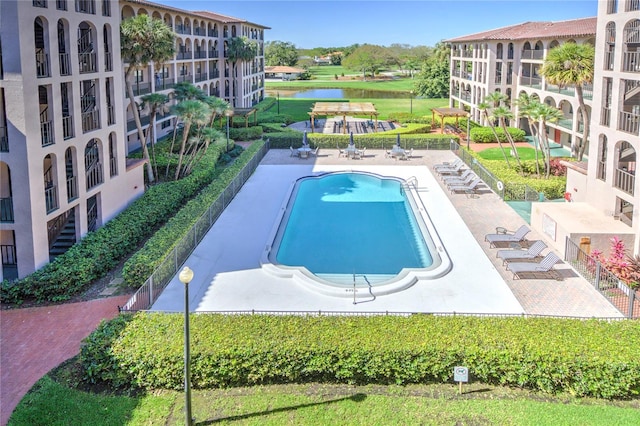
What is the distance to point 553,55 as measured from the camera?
101ft

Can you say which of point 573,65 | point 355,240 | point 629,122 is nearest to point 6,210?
point 355,240

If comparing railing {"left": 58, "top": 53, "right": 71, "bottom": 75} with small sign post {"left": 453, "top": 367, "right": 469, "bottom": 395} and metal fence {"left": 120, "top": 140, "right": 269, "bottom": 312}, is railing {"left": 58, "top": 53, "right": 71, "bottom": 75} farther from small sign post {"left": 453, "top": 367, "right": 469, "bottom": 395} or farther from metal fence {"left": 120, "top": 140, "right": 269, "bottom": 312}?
small sign post {"left": 453, "top": 367, "right": 469, "bottom": 395}

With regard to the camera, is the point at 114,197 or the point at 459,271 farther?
the point at 114,197

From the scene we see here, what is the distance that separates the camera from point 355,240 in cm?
2300

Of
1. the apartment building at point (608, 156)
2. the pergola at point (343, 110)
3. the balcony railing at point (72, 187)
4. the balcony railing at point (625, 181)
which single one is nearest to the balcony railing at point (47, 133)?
the balcony railing at point (72, 187)

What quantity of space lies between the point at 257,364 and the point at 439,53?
267ft

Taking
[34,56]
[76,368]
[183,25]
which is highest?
[183,25]

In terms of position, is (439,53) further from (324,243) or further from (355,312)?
(355,312)

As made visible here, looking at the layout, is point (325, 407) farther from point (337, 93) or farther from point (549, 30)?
point (337, 93)

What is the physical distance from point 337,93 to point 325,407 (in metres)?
92.5

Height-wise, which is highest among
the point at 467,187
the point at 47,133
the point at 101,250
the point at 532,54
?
the point at 532,54

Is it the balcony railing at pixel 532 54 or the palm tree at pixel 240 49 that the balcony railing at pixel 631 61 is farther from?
the palm tree at pixel 240 49

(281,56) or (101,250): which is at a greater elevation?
(281,56)

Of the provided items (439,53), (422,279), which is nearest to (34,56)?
(422,279)
